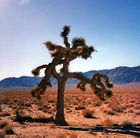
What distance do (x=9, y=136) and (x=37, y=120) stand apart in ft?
15.9

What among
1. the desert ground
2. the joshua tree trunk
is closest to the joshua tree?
the joshua tree trunk

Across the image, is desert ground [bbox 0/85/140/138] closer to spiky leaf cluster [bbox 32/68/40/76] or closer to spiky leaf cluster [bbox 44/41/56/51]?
spiky leaf cluster [bbox 32/68/40/76]

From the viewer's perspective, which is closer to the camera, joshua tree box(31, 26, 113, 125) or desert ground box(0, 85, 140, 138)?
desert ground box(0, 85, 140, 138)

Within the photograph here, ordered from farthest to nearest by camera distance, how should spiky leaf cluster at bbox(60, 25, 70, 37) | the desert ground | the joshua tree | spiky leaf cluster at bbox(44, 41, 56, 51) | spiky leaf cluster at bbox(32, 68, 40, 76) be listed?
spiky leaf cluster at bbox(60, 25, 70, 37)
spiky leaf cluster at bbox(44, 41, 56, 51)
spiky leaf cluster at bbox(32, 68, 40, 76)
the joshua tree
the desert ground

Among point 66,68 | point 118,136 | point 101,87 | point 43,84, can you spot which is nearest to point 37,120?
point 43,84

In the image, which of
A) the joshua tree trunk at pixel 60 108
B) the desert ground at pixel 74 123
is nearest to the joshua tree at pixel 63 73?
the joshua tree trunk at pixel 60 108

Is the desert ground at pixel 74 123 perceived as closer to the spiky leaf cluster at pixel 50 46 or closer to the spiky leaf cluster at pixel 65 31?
the spiky leaf cluster at pixel 50 46

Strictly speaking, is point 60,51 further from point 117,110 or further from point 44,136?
point 117,110

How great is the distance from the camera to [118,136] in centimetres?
798

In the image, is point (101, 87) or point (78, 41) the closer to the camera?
point (101, 87)

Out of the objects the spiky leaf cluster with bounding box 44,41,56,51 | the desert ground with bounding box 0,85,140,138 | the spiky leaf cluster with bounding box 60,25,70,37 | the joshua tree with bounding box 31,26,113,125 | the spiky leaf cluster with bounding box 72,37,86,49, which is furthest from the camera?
the spiky leaf cluster with bounding box 60,25,70,37

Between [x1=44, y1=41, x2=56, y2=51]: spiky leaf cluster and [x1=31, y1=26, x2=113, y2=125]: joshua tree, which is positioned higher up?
[x1=44, y1=41, x2=56, y2=51]: spiky leaf cluster

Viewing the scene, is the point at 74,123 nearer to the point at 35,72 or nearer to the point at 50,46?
the point at 35,72

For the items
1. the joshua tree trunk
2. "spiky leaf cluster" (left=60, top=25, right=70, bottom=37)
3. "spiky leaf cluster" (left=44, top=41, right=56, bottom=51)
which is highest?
"spiky leaf cluster" (left=60, top=25, right=70, bottom=37)
